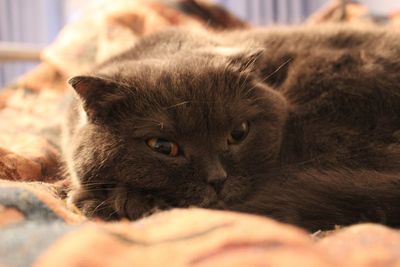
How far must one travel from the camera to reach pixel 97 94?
1.11m

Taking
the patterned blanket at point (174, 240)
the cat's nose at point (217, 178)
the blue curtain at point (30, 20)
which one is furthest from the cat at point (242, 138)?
the blue curtain at point (30, 20)

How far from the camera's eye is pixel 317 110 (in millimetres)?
1273

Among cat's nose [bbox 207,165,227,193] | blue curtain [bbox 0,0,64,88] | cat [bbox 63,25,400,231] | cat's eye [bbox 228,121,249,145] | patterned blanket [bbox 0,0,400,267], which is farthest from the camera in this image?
blue curtain [bbox 0,0,64,88]

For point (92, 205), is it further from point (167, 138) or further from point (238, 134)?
point (238, 134)

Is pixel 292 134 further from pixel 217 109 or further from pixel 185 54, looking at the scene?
pixel 185 54

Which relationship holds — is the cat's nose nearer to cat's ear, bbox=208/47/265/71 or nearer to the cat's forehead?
the cat's forehead

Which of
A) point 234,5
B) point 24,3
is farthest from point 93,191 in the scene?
point 24,3

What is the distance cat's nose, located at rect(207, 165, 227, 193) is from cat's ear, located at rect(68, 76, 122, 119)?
0.32 m

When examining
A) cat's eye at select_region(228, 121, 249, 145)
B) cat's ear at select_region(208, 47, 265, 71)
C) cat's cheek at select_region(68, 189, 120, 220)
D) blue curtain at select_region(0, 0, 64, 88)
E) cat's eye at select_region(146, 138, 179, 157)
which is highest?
blue curtain at select_region(0, 0, 64, 88)

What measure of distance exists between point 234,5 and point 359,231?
485 centimetres

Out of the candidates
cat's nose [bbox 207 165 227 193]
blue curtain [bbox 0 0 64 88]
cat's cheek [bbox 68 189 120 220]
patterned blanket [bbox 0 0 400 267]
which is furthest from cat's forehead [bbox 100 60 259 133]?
blue curtain [bbox 0 0 64 88]

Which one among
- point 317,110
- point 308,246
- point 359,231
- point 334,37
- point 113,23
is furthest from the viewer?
point 113,23

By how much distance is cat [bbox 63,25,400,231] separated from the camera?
94 cm

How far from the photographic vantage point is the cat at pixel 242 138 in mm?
943
